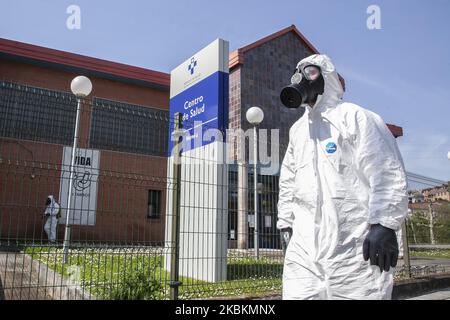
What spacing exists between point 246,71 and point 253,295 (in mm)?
12343

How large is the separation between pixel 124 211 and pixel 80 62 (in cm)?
1194

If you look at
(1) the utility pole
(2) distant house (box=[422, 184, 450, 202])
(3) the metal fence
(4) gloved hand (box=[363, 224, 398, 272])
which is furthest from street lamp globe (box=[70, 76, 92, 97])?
(1) the utility pole

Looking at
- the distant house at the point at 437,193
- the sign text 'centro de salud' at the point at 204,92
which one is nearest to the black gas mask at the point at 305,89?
the sign text 'centro de salud' at the point at 204,92

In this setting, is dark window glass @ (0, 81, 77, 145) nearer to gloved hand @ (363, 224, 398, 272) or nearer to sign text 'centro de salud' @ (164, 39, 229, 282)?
sign text 'centro de salud' @ (164, 39, 229, 282)

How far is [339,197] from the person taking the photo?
2861 mm

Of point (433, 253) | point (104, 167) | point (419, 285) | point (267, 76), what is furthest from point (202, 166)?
point (267, 76)

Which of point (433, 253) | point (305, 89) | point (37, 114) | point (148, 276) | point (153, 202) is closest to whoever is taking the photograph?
point (305, 89)

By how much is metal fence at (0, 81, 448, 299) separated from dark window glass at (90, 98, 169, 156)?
2 cm

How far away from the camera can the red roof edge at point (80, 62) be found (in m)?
14.9

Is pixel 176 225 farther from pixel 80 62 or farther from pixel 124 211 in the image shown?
pixel 80 62

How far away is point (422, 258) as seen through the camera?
42.3ft
